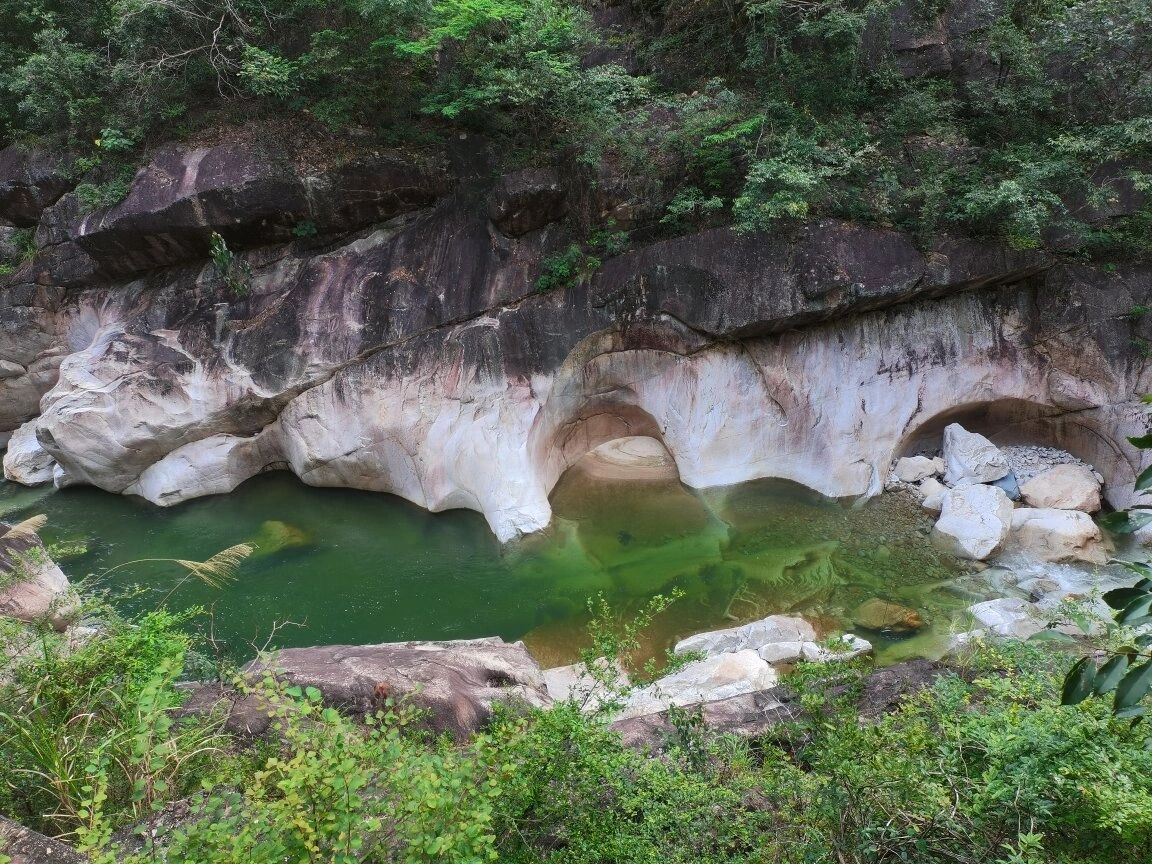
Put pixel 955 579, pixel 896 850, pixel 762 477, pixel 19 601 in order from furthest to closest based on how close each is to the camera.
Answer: pixel 762 477
pixel 955 579
pixel 19 601
pixel 896 850

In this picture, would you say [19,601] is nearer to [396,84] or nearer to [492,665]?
[492,665]

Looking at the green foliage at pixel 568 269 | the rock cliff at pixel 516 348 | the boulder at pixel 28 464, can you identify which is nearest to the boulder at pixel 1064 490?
the rock cliff at pixel 516 348

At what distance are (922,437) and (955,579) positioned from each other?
324 centimetres

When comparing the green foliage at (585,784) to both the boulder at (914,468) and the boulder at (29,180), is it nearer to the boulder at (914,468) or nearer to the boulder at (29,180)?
the boulder at (914,468)

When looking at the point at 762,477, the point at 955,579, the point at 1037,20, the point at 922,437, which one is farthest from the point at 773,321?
the point at 1037,20

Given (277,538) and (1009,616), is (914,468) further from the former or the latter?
(277,538)

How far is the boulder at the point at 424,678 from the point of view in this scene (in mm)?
5078

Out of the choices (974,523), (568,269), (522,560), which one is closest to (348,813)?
(522,560)

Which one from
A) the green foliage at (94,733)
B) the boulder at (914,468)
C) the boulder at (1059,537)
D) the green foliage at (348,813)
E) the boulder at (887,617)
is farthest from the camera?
the boulder at (914,468)

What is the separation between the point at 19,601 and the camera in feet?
20.4

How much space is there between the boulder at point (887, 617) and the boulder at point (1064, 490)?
11.5 feet

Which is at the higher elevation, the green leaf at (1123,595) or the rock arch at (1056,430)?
the green leaf at (1123,595)

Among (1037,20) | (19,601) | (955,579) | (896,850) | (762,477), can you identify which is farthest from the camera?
(762,477)

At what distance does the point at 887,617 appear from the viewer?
837 cm
